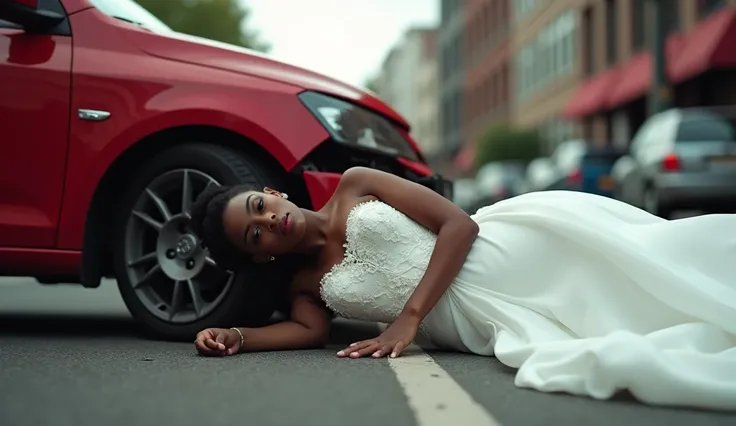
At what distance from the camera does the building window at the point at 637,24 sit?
29.0 meters

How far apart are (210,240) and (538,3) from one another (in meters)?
39.2

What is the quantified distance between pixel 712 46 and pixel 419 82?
66.4m

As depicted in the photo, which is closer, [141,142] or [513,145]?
[141,142]

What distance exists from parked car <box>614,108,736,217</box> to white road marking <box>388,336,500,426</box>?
1063cm

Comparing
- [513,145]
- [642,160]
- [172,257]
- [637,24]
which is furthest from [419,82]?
[172,257]

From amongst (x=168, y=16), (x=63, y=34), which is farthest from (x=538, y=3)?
(x=63, y=34)

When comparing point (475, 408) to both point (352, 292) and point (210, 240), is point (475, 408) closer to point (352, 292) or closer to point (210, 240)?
point (352, 292)

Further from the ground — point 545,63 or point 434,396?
point 545,63

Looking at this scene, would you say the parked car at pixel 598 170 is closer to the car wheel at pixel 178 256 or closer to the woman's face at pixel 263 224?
the car wheel at pixel 178 256

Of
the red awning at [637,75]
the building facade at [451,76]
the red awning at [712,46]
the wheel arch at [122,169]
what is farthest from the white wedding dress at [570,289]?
the building facade at [451,76]

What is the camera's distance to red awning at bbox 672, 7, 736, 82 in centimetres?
2072

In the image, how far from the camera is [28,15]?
5.41m

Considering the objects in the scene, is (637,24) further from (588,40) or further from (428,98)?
(428,98)

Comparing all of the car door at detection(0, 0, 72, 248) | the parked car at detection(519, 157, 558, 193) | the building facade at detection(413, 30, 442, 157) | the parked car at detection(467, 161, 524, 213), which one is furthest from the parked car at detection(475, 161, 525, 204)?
the building facade at detection(413, 30, 442, 157)
